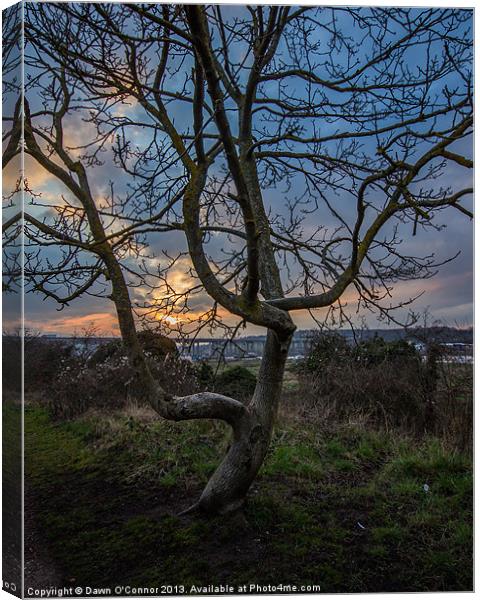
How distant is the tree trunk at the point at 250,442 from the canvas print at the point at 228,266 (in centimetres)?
1

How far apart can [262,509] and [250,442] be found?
49 cm

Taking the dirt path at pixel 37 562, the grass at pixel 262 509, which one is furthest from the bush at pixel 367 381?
the dirt path at pixel 37 562

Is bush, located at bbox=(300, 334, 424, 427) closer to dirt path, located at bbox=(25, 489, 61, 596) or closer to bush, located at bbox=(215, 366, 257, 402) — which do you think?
bush, located at bbox=(215, 366, 257, 402)

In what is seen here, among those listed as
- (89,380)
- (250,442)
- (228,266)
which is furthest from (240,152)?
(89,380)

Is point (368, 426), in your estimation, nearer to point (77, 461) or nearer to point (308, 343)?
point (308, 343)

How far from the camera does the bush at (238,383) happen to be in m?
4.50

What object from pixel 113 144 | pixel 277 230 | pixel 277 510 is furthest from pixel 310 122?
pixel 277 510

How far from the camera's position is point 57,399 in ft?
16.1

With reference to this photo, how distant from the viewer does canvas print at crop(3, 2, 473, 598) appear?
8.00 ft

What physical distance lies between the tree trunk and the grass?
0.13 meters

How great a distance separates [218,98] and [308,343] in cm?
300

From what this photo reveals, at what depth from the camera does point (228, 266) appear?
331 centimetres

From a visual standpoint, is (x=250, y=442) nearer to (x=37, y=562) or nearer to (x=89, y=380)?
(x=37, y=562)

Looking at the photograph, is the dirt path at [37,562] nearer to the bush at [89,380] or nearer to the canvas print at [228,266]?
the canvas print at [228,266]
